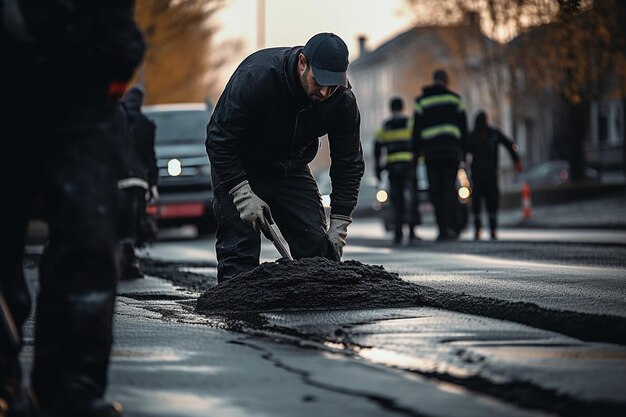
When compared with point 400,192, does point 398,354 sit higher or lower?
lower

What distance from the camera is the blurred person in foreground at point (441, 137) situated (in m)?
18.2

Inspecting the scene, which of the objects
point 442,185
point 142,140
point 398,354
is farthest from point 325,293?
point 442,185

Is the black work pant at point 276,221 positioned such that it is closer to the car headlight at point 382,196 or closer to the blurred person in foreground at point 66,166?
the blurred person in foreground at point 66,166

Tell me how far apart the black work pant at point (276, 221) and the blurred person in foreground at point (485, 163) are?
11468mm

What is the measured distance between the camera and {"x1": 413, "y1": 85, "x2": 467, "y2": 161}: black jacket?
18141mm

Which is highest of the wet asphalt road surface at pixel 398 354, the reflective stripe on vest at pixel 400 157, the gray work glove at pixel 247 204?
the reflective stripe on vest at pixel 400 157

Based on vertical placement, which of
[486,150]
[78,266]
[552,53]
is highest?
[552,53]

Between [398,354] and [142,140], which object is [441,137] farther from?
[398,354]

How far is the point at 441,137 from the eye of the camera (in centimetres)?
1812

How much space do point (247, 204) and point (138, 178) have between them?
396 cm

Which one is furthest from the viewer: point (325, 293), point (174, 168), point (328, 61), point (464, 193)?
point (464, 193)

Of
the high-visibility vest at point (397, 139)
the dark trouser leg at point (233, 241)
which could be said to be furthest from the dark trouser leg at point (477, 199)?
the dark trouser leg at point (233, 241)

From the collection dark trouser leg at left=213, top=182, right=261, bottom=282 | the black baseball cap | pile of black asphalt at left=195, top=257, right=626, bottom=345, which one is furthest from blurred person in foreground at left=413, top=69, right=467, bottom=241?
the black baseball cap

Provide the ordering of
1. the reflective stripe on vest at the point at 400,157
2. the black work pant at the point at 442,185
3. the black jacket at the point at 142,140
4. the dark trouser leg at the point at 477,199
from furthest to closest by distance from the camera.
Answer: the dark trouser leg at the point at 477,199 < the reflective stripe on vest at the point at 400,157 < the black work pant at the point at 442,185 < the black jacket at the point at 142,140
